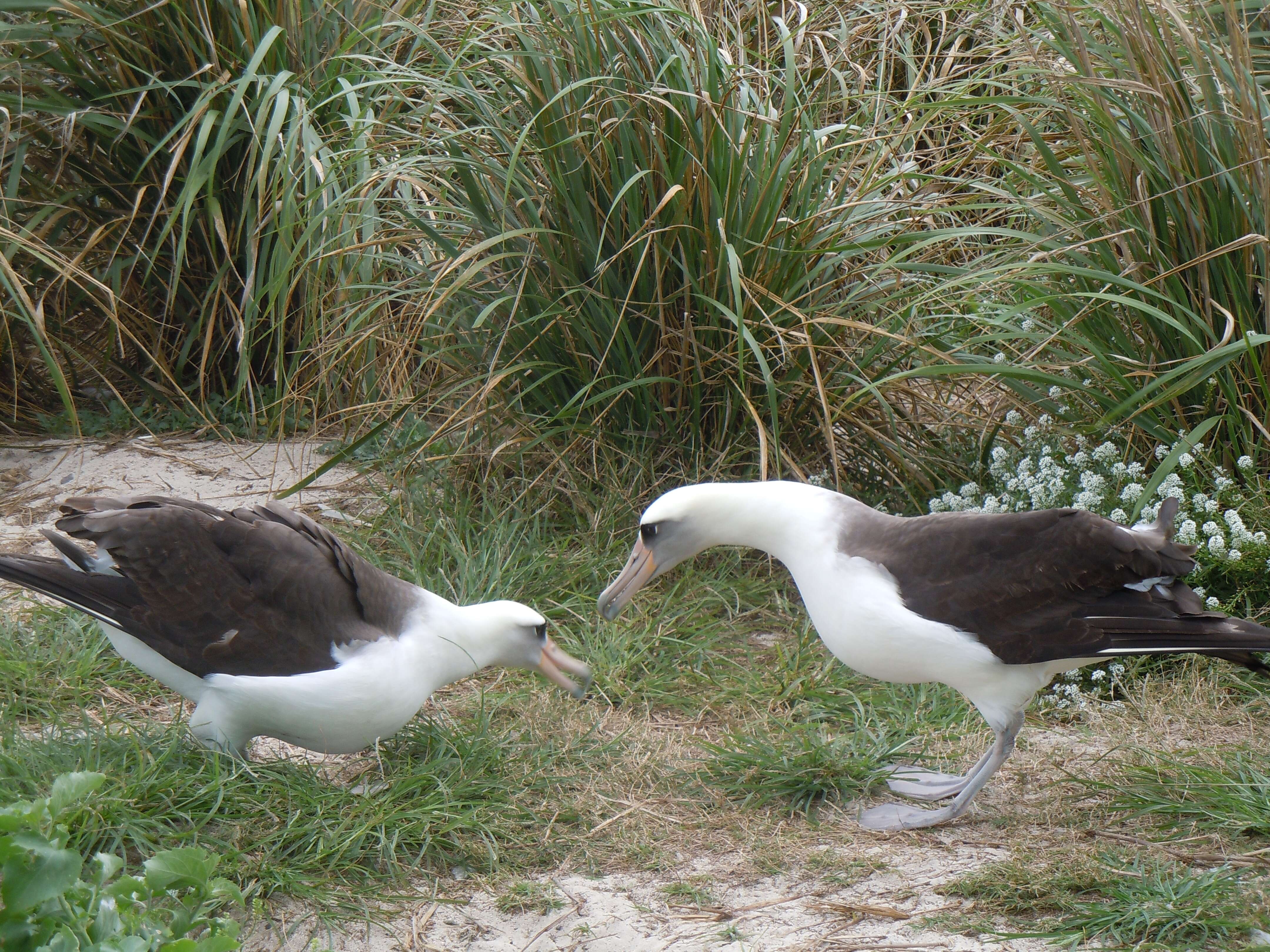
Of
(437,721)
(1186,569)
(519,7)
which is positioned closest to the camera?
(1186,569)

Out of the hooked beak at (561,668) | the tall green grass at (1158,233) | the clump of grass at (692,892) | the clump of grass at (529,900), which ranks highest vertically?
the tall green grass at (1158,233)

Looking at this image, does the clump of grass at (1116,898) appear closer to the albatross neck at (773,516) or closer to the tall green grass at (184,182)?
the albatross neck at (773,516)

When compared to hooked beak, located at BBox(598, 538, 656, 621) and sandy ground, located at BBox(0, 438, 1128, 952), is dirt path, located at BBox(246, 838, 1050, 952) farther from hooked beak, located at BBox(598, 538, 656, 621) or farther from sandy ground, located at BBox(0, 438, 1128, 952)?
hooked beak, located at BBox(598, 538, 656, 621)

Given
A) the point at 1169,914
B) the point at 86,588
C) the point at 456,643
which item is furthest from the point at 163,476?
the point at 1169,914

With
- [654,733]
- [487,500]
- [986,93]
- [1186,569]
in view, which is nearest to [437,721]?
[654,733]

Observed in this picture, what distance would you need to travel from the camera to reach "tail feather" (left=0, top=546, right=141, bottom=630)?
119 inches

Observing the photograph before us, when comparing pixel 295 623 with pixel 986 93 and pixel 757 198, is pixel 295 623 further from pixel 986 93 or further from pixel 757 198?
pixel 986 93

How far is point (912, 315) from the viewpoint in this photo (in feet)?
14.6

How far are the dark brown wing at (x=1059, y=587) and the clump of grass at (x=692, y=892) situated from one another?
0.82 metres

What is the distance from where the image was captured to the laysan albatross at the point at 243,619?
2982 millimetres

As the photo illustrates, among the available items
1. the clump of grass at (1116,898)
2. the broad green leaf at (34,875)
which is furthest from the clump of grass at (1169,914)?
the broad green leaf at (34,875)

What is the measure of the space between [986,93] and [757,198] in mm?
2025

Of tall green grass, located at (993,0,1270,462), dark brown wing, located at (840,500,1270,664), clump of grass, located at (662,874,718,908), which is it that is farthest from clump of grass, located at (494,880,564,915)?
tall green grass, located at (993,0,1270,462)

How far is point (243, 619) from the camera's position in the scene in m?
3.02
